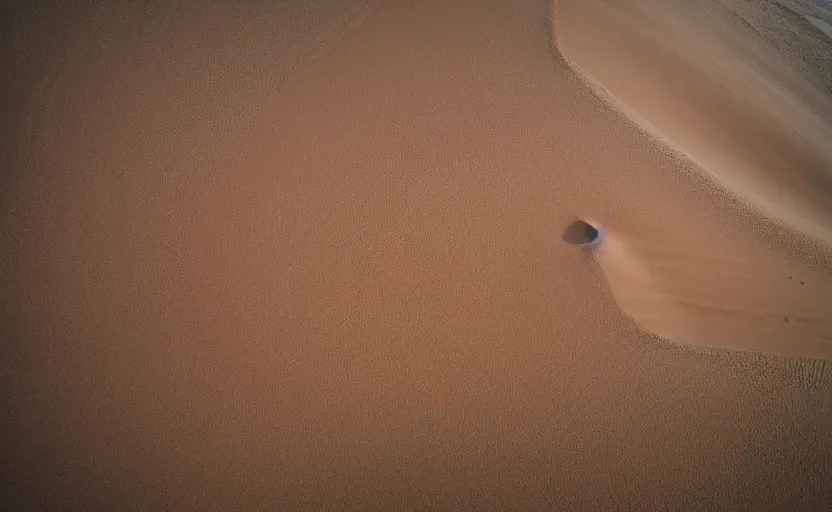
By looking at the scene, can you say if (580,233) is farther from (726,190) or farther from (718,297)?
(726,190)

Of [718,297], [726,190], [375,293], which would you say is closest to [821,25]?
[726,190]

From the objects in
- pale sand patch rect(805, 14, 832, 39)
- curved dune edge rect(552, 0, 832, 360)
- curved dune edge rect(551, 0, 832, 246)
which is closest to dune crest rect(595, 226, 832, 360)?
curved dune edge rect(552, 0, 832, 360)

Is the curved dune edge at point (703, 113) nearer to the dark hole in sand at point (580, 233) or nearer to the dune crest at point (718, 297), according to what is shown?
the dune crest at point (718, 297)

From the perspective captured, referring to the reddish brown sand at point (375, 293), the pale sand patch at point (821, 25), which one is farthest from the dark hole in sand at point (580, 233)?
the pale sand patch at point (821, 25)

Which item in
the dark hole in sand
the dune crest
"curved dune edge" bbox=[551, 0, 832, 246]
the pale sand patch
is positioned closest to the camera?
the dune crest

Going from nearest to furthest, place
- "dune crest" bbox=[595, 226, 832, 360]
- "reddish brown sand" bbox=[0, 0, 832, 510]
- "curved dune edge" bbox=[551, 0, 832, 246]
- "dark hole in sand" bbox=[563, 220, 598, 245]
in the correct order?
"reddish brown sand" bbox=[0, 0, 832, 510] < "dune crest" bbox=[595, 226, 832, 360] < "dark hole in sand" bbox=[563, 220, 598, 245] < "curved dune edge" bbox=[551, 0, 832, 246]

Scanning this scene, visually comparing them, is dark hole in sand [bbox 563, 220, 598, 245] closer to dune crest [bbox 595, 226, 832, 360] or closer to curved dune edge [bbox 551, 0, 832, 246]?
dune crest [bbox 595, 226, 832, 360]

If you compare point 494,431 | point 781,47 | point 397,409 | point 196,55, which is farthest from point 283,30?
point 781,47

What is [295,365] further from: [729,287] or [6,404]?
[729,287]
